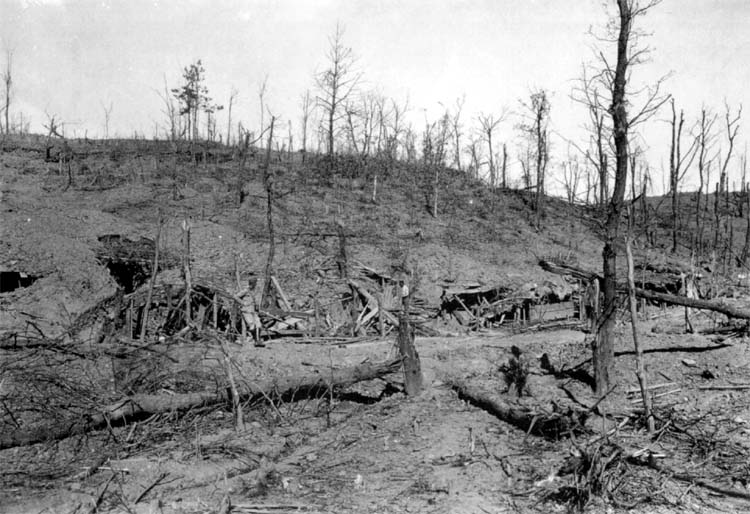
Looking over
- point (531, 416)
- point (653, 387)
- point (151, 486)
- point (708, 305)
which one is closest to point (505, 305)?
point (708, 305)

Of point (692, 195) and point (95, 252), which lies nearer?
point (95, 252)

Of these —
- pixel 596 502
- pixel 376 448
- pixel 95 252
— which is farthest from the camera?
pixel 95 252

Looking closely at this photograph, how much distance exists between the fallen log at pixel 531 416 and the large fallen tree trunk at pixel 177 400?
138 cm

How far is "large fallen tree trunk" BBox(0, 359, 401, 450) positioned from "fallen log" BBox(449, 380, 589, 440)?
4.51 feet

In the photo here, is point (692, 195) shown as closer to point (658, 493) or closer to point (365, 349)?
point (365, 349)

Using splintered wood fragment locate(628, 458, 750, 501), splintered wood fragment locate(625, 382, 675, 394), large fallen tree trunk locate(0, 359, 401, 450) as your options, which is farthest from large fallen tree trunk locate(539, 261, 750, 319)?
splintered wood fragment locate(628, 458, 750, 501)

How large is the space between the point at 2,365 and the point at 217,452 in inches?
156

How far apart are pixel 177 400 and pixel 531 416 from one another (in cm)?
470

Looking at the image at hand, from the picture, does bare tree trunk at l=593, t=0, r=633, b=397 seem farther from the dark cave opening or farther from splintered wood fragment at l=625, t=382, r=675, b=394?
the dark cave opening

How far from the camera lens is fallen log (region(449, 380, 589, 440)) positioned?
280 inches

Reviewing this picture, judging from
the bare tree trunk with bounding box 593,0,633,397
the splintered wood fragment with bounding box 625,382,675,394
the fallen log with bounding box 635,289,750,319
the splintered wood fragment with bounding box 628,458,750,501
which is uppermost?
the bare tree trunk with bounding box 593,0,633,397

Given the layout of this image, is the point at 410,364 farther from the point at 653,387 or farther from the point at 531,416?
the point at 653,387

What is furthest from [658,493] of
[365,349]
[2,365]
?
[2,365]

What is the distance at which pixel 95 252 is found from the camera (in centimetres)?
1816
